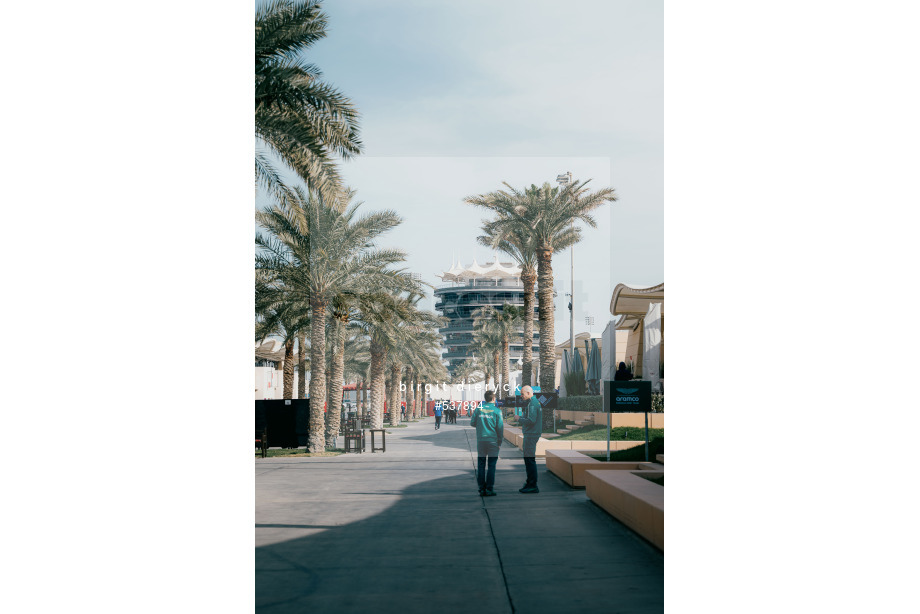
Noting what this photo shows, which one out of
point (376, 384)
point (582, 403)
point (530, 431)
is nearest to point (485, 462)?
point (530, 431)

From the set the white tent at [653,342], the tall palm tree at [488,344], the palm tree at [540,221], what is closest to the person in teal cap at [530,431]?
the palm tree at [540,221]

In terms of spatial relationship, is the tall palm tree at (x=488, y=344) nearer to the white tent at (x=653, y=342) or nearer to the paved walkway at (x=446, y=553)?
the white tent at (x=653, y=342)

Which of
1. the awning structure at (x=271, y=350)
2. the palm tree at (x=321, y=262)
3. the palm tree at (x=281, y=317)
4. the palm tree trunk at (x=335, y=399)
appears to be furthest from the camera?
the awning structure at (x=271, y=350)

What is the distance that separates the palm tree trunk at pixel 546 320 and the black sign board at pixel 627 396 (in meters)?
8.74

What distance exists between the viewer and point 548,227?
19844 mm

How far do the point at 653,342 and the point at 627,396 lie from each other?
14.2 metres

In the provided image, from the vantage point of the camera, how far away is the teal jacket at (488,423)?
10.4m

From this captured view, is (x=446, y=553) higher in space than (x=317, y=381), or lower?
lower

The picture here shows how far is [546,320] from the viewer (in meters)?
23.3

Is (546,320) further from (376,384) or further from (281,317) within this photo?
(376,384)
